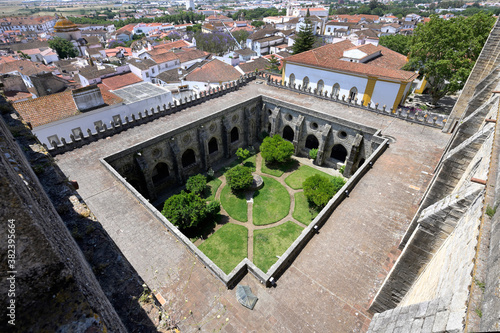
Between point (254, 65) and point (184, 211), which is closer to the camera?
point (184, 211)

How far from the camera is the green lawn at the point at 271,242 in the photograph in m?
20.5

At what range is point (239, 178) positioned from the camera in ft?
86.3

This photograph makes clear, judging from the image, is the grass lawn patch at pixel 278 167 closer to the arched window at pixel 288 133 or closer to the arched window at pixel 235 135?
the arched window at pixel 288 133

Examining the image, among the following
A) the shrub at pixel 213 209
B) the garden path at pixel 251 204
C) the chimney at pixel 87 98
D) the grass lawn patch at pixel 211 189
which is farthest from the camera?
the grass lawn patch at pixel 211 189

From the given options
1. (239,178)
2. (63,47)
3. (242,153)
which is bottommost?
(242,153)

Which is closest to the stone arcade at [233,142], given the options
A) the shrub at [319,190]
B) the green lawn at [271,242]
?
the shrub at [319,190]

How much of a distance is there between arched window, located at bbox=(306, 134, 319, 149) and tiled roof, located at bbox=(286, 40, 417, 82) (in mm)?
10454

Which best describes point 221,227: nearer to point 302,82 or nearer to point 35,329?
point 35,329

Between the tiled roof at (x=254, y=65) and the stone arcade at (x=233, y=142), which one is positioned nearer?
the stone arcade at (x=233, y=142)

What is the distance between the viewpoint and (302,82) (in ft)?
127

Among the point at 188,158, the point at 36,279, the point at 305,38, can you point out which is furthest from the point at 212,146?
the point at 305,38

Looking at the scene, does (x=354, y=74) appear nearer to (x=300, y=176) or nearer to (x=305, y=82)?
(x=305, y=82)

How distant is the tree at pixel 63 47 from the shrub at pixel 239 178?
99.5 meters

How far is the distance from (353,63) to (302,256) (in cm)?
3014
